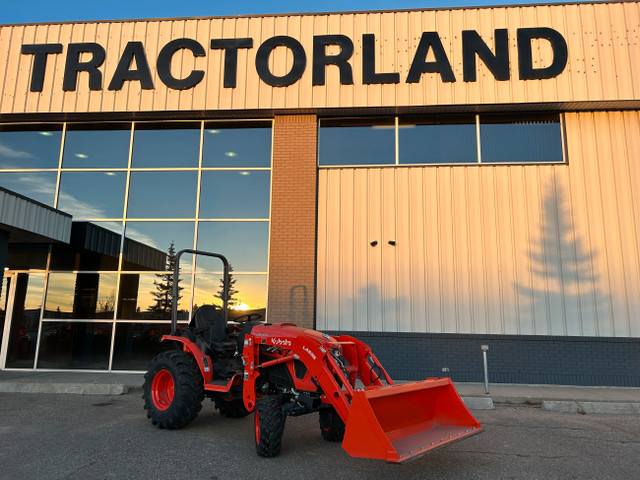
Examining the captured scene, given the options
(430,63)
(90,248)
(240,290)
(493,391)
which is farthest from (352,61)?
(493,391)

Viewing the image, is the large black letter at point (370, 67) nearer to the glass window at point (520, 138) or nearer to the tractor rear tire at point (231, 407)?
the glass window at point (520, 138)

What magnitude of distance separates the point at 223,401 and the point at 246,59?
8.54 metres

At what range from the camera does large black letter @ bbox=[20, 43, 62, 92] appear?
39.7 feet

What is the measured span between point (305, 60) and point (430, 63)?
9.99 feet

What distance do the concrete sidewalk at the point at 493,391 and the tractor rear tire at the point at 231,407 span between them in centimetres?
326

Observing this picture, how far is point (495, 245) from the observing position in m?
10.6

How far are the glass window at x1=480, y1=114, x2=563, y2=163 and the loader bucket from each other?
7.66 meters

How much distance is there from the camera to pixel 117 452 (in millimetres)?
5129

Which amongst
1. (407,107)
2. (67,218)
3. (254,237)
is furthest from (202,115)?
(407,107)

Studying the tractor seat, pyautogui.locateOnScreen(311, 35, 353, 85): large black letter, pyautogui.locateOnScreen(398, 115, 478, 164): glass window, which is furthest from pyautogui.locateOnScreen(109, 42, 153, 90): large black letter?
the tractor seat

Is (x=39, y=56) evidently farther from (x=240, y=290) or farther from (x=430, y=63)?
(x=430, y=63)

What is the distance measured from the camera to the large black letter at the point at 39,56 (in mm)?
12094

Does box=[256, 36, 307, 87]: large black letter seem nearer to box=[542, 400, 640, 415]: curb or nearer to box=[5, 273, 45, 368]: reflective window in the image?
box=[5, 273, 45, 368]: reflective window

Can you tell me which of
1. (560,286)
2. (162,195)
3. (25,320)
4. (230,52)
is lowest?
(25,320)
